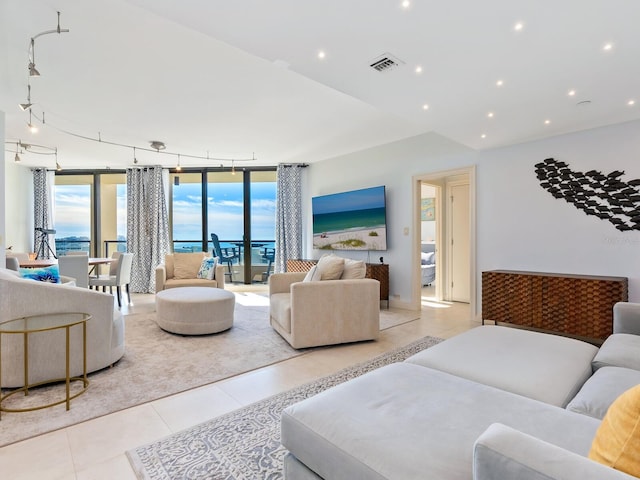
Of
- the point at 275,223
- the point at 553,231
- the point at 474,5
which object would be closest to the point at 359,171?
the point at 275,223

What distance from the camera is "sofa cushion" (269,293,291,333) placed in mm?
3395

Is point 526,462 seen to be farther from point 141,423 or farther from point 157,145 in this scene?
point 157,145

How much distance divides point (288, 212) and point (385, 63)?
4.85m

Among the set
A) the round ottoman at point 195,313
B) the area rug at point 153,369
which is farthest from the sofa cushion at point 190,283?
the round ottoman at point 195,313

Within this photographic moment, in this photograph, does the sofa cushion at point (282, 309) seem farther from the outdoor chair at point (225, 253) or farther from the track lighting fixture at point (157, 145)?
the outdoor chair at point (225, 253)

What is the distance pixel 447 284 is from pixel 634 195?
9.85 feet

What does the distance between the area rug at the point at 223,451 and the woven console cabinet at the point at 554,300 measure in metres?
3.07

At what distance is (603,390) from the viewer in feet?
4.62

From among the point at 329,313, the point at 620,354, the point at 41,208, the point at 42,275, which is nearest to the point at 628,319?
the point at 620,354

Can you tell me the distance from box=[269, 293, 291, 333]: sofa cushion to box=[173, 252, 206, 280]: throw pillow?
84.6 inches

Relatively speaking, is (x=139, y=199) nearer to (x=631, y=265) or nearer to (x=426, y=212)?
(x=426, y=212)

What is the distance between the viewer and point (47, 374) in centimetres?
243

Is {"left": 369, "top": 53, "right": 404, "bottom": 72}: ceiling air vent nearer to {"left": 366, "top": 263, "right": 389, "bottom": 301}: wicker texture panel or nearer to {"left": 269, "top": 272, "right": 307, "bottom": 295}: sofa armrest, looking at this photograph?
{"left": 269, "top": 272, "right": 307, "bottom": 295}: sofa armrest

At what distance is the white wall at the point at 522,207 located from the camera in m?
3.56
